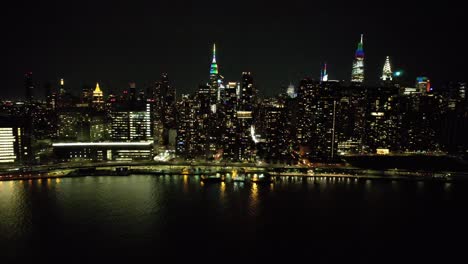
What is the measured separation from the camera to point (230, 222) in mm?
8703

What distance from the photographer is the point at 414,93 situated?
2659 cm

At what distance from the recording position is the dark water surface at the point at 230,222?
23.5ft

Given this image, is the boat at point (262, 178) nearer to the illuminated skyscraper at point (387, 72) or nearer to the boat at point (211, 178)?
the boat at point (211, 178)

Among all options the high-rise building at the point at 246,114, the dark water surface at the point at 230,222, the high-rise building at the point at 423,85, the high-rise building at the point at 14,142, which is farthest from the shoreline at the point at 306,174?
the high-rise building at the point at 423,85

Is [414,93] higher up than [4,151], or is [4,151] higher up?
[414,93]

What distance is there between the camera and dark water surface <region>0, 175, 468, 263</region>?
23.5 feet

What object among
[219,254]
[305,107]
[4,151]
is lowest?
[219,254]

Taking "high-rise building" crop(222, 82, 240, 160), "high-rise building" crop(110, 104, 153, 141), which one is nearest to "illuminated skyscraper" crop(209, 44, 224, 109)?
"high-rise building" crop(222, 82, 240, 160)

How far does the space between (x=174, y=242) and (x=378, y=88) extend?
22838 mm

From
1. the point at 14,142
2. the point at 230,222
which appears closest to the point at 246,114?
the point at 14,142

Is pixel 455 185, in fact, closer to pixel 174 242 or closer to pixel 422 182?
Answer: pixel 422 182

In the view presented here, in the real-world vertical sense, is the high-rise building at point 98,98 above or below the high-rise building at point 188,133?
above

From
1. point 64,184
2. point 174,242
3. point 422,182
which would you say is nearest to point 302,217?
point 174,242

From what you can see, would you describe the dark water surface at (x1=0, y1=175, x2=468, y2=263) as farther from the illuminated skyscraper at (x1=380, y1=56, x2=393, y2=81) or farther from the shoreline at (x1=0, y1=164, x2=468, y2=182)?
the illuminated skyscraper at (x1=380, y1=56, x2=393, y2=81)
